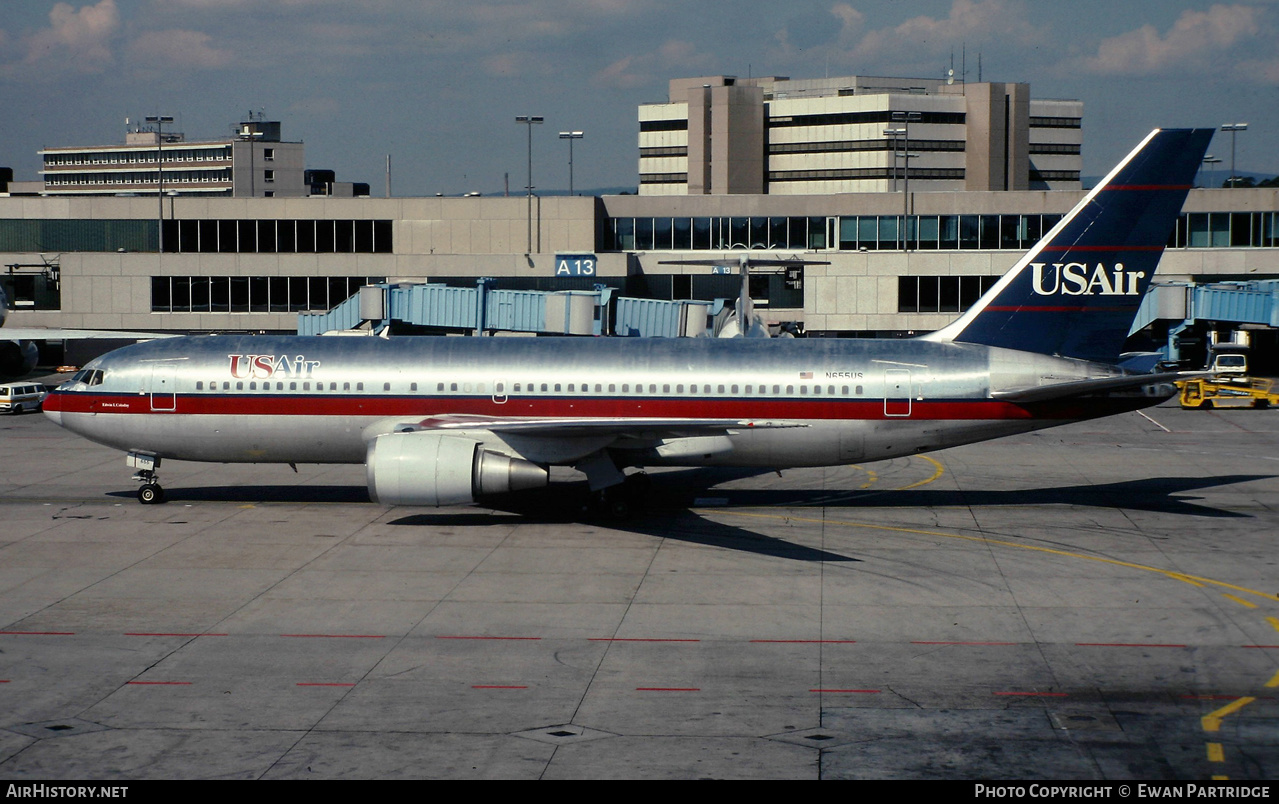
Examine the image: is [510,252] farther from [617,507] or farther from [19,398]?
[617,507]

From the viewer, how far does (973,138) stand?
539 feet

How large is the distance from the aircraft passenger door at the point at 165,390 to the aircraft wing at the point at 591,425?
673cm

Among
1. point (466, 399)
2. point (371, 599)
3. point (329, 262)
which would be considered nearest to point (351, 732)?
point (371, 599)

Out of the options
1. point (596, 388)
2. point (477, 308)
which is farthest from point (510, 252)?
point (596, 388)

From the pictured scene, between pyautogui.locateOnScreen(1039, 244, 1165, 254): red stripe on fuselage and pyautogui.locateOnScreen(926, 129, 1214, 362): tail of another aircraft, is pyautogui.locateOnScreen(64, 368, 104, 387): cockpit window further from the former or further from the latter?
pyautogui.locateOnScreen(1039, 244, 1165, 254): red stripe on fuselage

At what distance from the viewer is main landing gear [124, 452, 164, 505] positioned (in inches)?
1390

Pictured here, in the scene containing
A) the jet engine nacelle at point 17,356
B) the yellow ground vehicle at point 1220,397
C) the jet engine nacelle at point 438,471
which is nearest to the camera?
the jet engine nacelle at point 438,471

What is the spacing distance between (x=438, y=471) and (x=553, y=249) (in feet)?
192

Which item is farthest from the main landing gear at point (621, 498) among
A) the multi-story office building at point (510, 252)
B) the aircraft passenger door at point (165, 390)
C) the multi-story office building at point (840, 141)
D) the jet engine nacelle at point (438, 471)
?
the multi-story office building at point (840, 141)

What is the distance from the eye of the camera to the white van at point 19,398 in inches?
2306

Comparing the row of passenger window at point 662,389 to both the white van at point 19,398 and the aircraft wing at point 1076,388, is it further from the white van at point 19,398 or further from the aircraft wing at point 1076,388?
the white van at point 19,398

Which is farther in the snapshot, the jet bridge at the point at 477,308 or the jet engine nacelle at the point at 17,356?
the jet engine nacelle at the point at 17,356

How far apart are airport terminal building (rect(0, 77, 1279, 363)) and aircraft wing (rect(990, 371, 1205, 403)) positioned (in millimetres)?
42809

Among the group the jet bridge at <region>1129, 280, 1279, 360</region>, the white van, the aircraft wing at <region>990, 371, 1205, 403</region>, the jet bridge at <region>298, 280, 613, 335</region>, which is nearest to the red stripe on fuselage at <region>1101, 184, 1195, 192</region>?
the aircraft wing at <region>990, 371, 1205, 403</region>
